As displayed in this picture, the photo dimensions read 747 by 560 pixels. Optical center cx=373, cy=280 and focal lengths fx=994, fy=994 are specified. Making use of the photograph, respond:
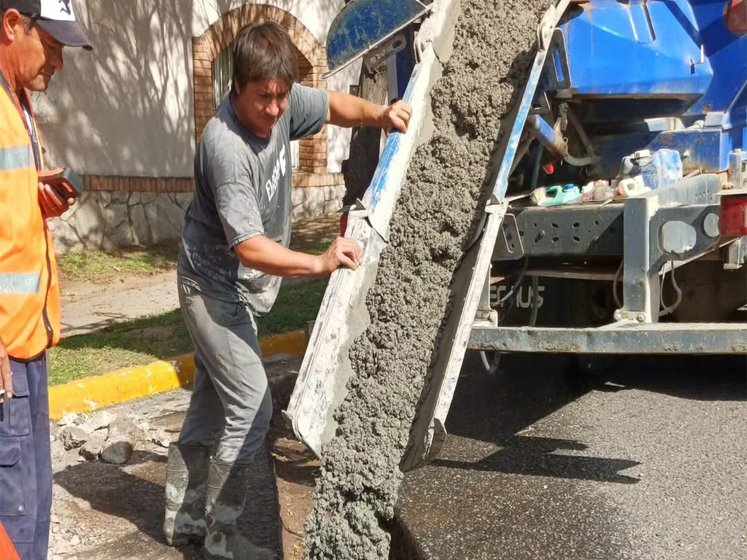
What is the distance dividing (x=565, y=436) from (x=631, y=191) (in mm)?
1225

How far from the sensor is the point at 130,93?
10602 millimetres

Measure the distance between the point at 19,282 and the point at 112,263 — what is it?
723cm

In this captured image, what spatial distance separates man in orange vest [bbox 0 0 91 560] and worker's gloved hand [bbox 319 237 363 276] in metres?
0.98

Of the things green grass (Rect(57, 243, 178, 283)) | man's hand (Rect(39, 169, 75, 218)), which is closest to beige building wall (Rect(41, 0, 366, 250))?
green grass (Rect(57, 243, 178, 283))

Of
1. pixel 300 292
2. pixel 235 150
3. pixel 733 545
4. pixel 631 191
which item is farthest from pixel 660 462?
pixel 300 292

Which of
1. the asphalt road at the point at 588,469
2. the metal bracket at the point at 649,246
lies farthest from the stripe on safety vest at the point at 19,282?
the metal bracket at the point at 649,246

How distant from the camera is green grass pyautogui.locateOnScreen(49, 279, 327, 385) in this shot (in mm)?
6086

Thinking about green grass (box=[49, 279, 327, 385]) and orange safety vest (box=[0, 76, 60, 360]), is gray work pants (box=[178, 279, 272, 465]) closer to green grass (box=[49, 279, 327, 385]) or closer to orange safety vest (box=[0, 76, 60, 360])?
orange safety vest (box=[0, 76, 60, 360])

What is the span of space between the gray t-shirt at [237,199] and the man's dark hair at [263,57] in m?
0.22

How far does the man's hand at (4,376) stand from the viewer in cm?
275

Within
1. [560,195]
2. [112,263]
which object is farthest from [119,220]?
[560,195]

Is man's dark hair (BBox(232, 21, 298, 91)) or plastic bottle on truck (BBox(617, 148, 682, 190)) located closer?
man's dark hair (BBox(232, 21, 298, 91))

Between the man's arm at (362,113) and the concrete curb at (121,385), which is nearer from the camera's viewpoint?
the man's arm at (362,113)

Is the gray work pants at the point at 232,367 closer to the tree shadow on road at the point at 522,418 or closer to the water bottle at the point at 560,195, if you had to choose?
the tree shadow on road at the point at 522,418
